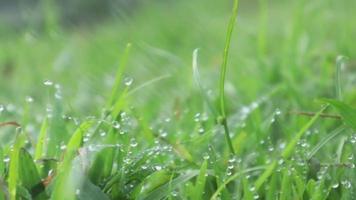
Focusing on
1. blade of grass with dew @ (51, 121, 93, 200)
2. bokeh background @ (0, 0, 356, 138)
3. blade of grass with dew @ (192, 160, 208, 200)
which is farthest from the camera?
bokeh background @ (0, 0, 356, 138)

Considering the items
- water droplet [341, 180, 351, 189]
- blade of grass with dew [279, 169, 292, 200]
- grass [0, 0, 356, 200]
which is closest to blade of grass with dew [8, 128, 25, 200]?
grass [0, 0, 356, 200]

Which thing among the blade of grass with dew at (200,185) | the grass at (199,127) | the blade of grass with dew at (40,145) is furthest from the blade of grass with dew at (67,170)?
the blade of grass with dew at (200,185)

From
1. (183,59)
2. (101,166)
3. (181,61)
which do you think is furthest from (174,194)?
(183,59)

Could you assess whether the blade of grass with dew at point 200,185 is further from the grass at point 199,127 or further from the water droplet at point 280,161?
the water droplet at point 280,161

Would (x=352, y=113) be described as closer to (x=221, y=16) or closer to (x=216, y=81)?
(x=216, y=81)

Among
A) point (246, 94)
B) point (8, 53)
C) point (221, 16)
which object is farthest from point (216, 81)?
point (221, 16)

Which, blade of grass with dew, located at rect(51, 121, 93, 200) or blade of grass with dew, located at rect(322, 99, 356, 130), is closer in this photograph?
blade of grass with dew, located at rect(51, 121, 93, 200)

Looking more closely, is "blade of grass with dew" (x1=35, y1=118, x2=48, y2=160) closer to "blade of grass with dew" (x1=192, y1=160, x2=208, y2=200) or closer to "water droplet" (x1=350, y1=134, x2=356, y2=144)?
"blade of grass with dew" (x1=192, y1=160, x2=208, y2=200)
